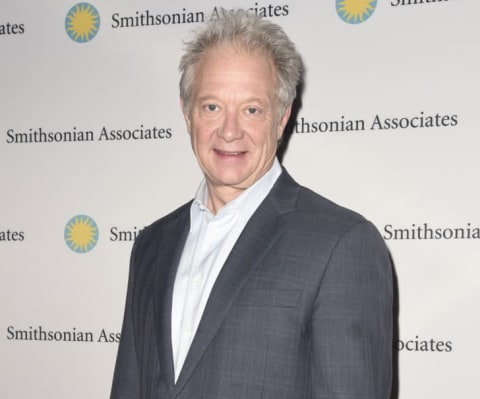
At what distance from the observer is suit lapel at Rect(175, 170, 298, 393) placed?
4.64 feet

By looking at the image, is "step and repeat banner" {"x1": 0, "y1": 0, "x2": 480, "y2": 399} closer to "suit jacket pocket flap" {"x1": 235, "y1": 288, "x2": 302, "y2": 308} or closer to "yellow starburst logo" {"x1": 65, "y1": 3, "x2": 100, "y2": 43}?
"yellow starburst logo" {"x1": 65, "y1": 3, "x2": 100, "y2": 43}

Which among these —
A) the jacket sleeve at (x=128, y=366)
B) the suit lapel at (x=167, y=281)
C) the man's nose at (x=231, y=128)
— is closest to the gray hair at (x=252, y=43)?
the man's nose at (x=231, y=128)

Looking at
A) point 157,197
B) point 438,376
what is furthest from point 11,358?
point 438,376

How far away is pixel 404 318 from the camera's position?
219cm

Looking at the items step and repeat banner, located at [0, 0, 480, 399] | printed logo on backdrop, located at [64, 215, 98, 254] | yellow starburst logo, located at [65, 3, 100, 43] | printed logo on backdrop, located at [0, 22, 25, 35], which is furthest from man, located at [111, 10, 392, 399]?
printed logo on backdrop, located at [0, 22, 25, 35]

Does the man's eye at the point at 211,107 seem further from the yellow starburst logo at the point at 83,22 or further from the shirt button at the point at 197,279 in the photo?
the yellow starburst logo at the point at 83,22

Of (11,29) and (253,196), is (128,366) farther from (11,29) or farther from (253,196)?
(11,29)

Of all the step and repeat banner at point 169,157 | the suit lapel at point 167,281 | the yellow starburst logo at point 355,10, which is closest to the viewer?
the suit lapel at point 167,281

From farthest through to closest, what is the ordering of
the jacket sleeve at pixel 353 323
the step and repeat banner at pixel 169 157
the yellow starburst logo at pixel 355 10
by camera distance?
the yellow starburst logo at pixel 355 10 → the step and repeat banner at pixel 169 157 → the jacket sleeve at pixel 353 323

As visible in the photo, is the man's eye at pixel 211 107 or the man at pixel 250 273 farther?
the man's eye at pixel 211 107

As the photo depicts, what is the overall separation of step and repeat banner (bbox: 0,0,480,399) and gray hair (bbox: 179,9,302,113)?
2.24ft

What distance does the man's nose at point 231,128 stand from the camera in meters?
1.54

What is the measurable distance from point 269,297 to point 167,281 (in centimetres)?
32

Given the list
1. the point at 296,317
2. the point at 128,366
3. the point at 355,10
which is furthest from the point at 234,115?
the point at 355,10
